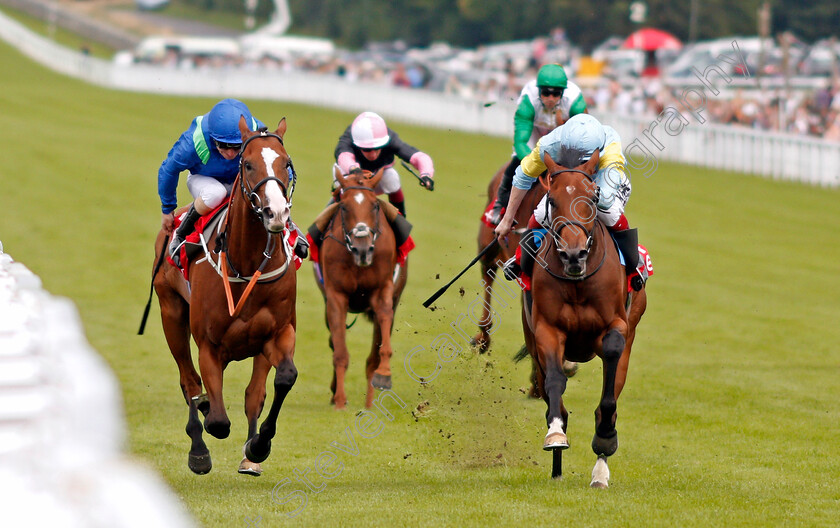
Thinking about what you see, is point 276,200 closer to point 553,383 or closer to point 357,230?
point 553,383

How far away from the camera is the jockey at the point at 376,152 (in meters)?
10.1


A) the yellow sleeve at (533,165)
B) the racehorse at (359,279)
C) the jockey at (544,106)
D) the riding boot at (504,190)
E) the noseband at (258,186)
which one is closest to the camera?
the noseband at (258,186)

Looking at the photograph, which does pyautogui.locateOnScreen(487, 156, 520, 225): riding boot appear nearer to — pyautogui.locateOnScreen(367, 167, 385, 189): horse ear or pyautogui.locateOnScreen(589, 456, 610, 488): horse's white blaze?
pyautogui.locateOnScreen(367, 167, 385, 189): horse ear

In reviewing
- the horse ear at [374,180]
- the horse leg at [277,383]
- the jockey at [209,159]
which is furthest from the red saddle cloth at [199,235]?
the horse ear at [374,180]

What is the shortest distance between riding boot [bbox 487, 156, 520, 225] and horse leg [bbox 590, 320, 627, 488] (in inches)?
129

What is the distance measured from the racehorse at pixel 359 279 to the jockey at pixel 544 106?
1.17 metres

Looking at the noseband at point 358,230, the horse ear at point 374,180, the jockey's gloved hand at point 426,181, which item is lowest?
the noseband at point 358,230

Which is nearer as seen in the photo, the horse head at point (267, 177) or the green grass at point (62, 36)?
the horse head at point (267, 177)

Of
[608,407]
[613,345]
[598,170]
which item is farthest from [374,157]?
[608,407]

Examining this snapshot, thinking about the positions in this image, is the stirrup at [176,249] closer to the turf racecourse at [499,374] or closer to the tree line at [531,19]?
the turf racecourse at [499,374]

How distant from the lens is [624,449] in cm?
843

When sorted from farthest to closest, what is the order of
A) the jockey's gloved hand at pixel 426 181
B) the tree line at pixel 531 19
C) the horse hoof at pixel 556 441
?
the tree line at pixel 531 19 < the jockey's gloved hand at pixel 426 181 < the horse hoof at pixel 556 441

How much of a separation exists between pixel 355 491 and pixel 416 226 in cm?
1423

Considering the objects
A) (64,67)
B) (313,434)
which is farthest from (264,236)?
(64,67)
